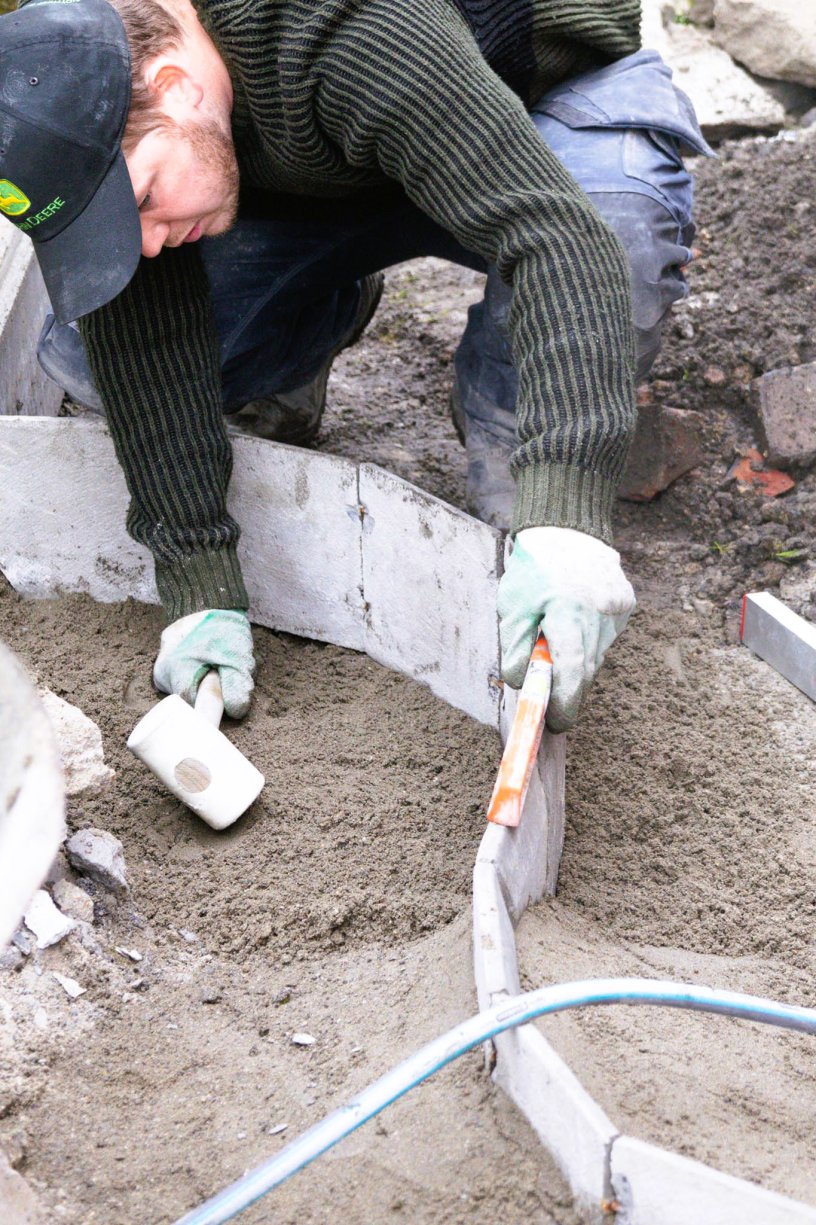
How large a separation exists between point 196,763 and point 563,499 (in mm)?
816

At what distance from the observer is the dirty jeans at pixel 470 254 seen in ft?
8.67

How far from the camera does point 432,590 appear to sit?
2.49 metres

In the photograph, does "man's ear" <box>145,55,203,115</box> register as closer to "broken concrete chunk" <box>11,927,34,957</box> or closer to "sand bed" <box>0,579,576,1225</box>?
"sand bed" <box>0,579,576,1225</box>

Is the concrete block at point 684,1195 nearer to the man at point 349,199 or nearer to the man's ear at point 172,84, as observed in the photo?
the man at point 349,199

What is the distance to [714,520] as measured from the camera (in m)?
A: 3.12

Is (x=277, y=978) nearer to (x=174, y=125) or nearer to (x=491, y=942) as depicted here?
(x=491, y=942)

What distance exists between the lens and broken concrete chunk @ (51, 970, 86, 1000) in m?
1.79

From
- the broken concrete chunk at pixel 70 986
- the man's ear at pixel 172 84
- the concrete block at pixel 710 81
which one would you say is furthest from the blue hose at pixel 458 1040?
the concrete block at pixel 710 81

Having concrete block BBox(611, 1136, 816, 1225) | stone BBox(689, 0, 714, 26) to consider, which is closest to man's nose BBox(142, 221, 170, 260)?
concrete block BBox(611, 1136, 816, 1225)

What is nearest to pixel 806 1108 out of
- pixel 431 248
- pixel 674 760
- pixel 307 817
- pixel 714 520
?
pixel 674 760

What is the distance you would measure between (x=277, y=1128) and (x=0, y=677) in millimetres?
886

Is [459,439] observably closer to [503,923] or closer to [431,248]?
[431,248]

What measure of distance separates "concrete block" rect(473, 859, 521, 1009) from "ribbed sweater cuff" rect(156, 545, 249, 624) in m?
1.06

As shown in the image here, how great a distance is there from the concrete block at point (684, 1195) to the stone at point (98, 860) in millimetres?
1018
